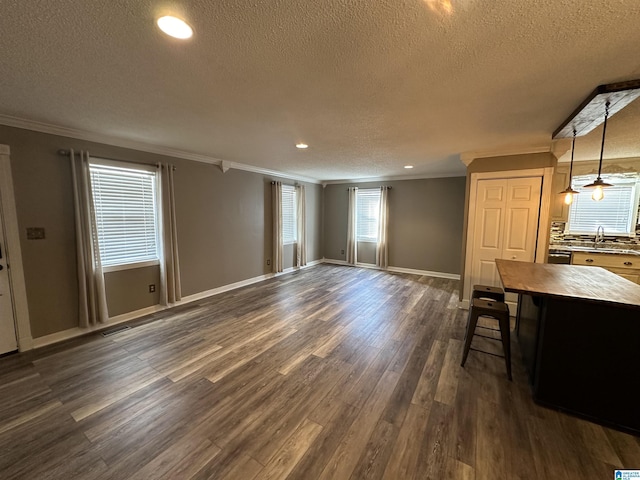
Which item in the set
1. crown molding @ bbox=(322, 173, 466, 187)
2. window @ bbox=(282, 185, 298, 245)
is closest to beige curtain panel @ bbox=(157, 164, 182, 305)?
window @ bbox=(282, 185, 298, 245)

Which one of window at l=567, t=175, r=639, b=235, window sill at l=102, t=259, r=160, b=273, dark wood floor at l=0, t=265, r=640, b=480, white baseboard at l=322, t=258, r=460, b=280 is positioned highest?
window at l=567, t=175, r=639, b=235

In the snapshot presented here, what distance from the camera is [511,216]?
374 cm

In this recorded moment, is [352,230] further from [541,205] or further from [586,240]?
[586,240]

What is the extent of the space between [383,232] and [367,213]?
0.72 metres

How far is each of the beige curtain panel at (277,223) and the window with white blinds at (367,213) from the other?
2.31m

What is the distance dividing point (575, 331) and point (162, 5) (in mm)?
3236

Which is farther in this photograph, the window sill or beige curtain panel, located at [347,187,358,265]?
beige curtain panel, located at [347,187,358,265]

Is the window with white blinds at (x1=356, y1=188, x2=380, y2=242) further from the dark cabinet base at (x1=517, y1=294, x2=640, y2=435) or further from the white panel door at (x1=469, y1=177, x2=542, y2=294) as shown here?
the dark cabinet base at (x1=517, y1=294, x2=640, y2=435)

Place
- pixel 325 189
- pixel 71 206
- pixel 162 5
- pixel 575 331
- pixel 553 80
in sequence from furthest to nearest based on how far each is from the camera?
pixel 325 189, pixel 71 206, pixel 575 331, pixel 553 80, pixel 162 5

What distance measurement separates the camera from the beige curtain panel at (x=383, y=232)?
21.6 feet

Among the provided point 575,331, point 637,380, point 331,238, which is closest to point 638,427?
point 637,380

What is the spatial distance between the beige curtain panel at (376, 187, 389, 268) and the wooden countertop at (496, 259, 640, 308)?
3801 millimetres

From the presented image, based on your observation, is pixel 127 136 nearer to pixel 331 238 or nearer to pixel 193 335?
pixel 193 335

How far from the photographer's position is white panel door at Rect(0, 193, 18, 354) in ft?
8.77
